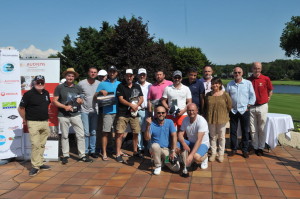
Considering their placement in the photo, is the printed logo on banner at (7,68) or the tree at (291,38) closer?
the printed logo on banner at (7,68)

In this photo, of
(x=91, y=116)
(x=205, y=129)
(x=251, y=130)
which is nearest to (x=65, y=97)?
(x=91, y=116)

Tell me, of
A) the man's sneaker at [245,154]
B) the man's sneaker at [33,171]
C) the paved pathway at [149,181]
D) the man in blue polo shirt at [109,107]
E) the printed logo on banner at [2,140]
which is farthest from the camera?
the man's sneaker at [245,154]

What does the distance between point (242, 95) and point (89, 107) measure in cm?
304

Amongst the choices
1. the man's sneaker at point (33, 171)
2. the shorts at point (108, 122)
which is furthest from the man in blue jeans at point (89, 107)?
the man's sneaker at point (33, 171)

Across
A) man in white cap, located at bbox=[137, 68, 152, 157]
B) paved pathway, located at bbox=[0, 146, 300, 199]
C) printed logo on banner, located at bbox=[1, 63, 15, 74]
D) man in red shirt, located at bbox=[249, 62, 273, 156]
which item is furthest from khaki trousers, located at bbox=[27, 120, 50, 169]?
man in red shirt, located at bbox=[249, 62, 273, 156]

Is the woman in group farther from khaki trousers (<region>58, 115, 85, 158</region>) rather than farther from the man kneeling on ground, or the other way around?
khaki trousers (<region>58, 115, 85, 158</region>)

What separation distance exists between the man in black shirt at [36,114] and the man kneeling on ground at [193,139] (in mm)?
2465

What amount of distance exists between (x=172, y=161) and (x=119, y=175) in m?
0.93

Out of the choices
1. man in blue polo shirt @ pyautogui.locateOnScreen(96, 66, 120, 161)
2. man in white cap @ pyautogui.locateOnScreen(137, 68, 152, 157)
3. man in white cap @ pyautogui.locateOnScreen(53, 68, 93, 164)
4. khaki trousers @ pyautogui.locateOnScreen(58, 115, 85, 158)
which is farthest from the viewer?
man in white cap @ pyautogui.locateOnScreen(137, 68, 152, 157)

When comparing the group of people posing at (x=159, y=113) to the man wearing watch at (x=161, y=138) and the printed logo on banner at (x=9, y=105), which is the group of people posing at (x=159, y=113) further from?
the printed logo on banner at (x=9, y=105)

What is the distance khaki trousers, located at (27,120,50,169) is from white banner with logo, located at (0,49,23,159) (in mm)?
911

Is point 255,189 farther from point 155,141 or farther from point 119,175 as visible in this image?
point 119,175

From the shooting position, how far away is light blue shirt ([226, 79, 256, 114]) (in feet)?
15.8

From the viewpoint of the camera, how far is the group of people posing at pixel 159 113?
13.7 ft
